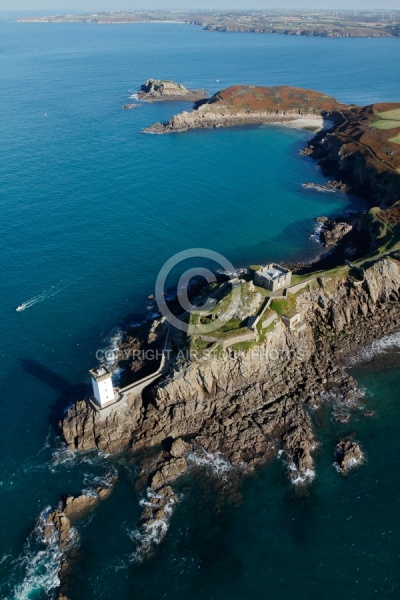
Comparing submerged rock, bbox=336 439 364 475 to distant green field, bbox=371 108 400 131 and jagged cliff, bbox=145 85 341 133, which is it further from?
jagged cliff, bbox=145 85 341 133

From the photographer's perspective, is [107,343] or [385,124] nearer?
[107,343]

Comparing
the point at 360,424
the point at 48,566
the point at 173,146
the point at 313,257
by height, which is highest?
the point at 173,146

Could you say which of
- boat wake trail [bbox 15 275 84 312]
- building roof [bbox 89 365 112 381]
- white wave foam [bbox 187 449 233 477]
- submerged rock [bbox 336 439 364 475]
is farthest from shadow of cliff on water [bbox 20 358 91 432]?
submerged rock [bbox 336 439 364 475]

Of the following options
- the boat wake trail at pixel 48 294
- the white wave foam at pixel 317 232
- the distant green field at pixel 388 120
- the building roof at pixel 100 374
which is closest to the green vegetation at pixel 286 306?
the building roof at pixel 100 374

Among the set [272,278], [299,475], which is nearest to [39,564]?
[299,475]

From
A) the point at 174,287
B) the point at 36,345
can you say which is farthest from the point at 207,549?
the point at 174,287

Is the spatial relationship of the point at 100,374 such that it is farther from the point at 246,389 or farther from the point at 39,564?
the point at 39,564

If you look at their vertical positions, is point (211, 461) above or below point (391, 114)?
below

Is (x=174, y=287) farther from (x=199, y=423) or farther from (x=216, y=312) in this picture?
(x=199, y=423)
